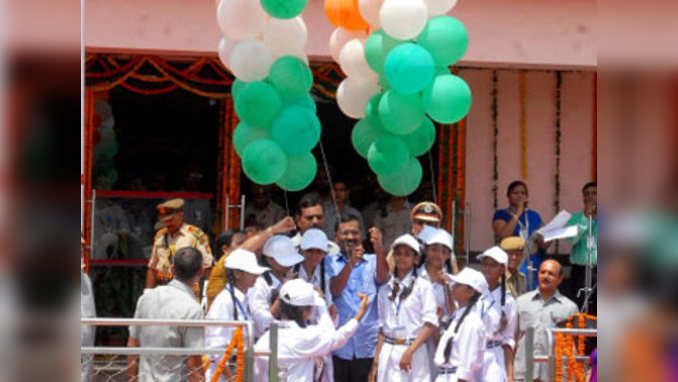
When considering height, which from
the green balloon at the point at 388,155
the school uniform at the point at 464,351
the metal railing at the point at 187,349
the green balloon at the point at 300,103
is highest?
the green balloon at the point at 300,103

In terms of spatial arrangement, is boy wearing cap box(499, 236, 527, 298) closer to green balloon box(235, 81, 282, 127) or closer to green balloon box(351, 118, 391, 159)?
green balloon box(351, 118, 391, 159)

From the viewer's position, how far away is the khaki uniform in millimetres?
6270

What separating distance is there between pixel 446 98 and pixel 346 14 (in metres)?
0.86

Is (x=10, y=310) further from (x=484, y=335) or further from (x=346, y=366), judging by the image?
(x=346, y=366)

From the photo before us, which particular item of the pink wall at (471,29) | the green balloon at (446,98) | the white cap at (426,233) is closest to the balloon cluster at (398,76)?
the green balloon at (446,98)

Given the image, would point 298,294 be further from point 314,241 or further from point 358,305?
point 358,305

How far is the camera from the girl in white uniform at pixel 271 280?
4.91 metres

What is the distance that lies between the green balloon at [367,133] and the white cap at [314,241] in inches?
24.3

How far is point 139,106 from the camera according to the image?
8.41 metres

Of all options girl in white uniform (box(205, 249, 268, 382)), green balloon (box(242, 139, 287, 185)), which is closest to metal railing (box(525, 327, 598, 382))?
girl in white uniform (box(205, 249, 268, 382))

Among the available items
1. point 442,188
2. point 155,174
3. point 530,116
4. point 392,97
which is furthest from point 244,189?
point 392,97

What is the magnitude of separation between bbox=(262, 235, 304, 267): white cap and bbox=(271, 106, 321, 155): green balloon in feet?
2.14

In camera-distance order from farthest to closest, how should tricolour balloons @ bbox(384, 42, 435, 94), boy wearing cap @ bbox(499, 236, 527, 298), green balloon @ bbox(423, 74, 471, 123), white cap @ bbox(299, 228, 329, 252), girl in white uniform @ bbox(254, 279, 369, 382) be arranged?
1. boy wearing cap @ bbox(499, 236, 527, 298)
2. white cap @ bbox(299, 228, 329, 252)
3. girl in white uniform @ bbox(254, 279, 369, 382)
4. green balloon @ bbox(423, 74, 471, 123)
5. tricolour balloons @ bbox(384, 42, 435, 94)

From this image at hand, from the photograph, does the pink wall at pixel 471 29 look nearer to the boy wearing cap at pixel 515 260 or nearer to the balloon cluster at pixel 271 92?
the boy wearing cap at pixel 515 260
